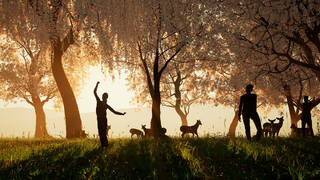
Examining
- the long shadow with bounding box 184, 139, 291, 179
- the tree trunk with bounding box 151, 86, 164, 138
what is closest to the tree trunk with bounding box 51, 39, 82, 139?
the tree trunk with bounding box 151, 86, 164, 138

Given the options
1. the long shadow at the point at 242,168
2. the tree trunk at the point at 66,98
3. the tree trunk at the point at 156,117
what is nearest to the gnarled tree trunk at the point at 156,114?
the tree trunk at the point at 156,117

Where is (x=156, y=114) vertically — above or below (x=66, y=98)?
below

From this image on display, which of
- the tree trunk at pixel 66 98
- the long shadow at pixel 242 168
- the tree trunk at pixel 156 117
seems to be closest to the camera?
the long shadow at pixel 242 168

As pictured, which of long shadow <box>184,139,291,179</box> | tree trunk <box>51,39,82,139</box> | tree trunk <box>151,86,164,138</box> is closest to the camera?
long shadow <box>184,139,291,179</box>

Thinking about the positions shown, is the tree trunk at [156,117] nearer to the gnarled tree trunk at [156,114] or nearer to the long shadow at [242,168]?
the gnarled tree trunk at [156,114]

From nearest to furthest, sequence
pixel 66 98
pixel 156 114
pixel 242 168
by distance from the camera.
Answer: pixel 242 168 < pixel 156 114 < pixel 66 98

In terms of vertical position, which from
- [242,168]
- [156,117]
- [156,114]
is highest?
[156,114]

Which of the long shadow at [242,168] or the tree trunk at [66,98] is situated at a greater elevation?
the tree trunk at [66,98]

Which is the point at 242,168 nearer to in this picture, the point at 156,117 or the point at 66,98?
the point at 156,117

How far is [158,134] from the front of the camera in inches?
580

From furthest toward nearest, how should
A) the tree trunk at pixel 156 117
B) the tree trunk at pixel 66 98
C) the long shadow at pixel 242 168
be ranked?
the tree trunk at pixel 66 98, the tree trunk at pixel 156 117, the long shadow at pixel 242 168

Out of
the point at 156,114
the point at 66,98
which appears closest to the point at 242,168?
the point at 156,114

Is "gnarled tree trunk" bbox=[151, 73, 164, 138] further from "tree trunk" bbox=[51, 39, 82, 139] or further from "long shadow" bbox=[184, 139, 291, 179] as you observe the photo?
"long shadow" bbox=[184, 139, 291, 179]

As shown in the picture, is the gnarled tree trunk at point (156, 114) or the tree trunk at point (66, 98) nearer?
the gnarled tree trunk at point (156, 114)
